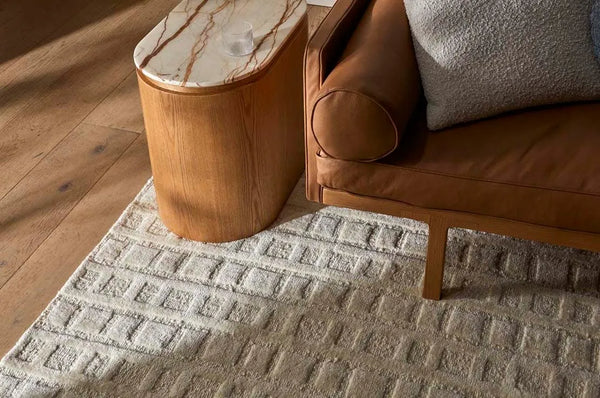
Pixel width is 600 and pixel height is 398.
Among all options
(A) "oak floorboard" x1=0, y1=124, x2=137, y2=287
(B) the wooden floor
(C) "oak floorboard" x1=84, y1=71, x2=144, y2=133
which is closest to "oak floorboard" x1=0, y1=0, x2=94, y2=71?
(B) the wooden floor

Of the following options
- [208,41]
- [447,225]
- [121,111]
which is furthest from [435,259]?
[121,111]

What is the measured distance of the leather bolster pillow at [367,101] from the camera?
5.38 feet

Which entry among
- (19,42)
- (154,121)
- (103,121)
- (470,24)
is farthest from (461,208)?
(19,42)

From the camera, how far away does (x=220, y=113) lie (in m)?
1.91

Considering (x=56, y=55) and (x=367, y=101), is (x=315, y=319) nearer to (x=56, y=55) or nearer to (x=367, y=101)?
(x=367, y=101)

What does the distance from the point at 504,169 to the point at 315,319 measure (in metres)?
0.57

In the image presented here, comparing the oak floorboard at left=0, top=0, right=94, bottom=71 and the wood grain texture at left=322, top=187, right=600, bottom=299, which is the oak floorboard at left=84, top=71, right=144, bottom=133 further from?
the wood grain texture at left=322, top=187, right=600, bottom=299

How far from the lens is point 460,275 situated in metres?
2.01

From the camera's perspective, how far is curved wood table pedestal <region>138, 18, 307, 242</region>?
191 cm

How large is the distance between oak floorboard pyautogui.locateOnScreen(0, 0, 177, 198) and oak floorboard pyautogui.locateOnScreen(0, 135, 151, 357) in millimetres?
256

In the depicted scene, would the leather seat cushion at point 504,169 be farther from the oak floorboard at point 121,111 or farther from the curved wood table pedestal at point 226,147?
the oak floorboard at point 121,111

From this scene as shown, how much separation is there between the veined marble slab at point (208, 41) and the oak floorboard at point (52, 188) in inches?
20.7

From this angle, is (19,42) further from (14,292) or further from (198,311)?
(198,311)

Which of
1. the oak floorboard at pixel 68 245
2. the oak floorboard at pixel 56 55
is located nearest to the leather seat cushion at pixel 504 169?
the oak floorboard at pixel 68 245
